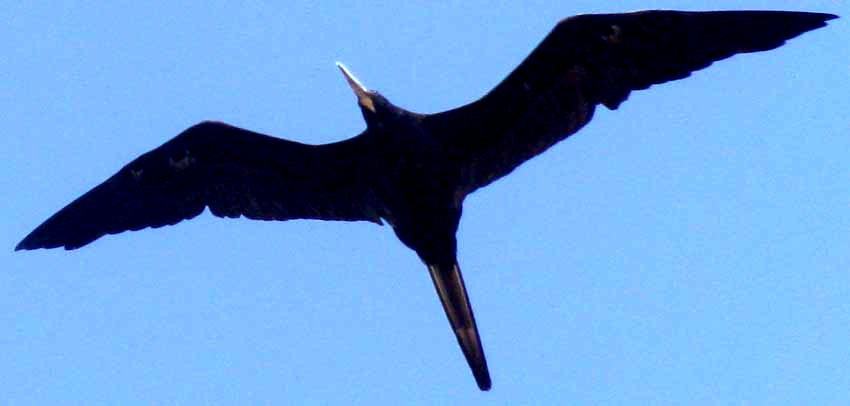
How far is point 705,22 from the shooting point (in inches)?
514

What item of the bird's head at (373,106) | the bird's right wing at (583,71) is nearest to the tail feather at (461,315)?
the bird's right wing at (583,71)

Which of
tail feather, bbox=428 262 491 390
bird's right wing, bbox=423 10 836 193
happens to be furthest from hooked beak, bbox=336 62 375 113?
tail feather, bbox=428 262 491 390

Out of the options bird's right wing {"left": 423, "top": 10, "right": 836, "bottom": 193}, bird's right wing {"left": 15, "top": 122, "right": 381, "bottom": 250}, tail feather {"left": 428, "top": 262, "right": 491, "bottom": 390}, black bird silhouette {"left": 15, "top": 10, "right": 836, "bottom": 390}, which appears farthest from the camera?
bird's right wing {"left": 15, "top": 122, "right": 381, "bottom": 250}

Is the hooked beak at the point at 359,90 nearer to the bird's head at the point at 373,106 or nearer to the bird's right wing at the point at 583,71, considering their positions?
the bird's head at the point at 373,106

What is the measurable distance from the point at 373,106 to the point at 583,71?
1563 millimetres

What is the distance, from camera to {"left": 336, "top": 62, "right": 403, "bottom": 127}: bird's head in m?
13.5

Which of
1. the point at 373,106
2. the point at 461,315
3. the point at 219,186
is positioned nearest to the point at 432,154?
the point at 373,106

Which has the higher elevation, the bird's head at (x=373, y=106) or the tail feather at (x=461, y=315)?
the bird's head at (x=373, y=106)

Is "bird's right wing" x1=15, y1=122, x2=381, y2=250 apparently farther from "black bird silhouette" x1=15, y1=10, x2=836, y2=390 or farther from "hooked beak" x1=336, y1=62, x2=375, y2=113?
"hooked beak" x1=336, y1=62, x2=375, y2=113

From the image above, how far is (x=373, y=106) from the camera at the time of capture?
44.4 feet

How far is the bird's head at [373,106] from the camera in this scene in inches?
531

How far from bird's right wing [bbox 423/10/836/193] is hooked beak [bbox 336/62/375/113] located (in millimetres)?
456

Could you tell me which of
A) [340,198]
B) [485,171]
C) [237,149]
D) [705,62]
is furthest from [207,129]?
[705,62]

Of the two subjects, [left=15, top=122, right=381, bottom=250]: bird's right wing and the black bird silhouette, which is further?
[left=15, top=122, right=381, bottom=250]: bird's right wing
